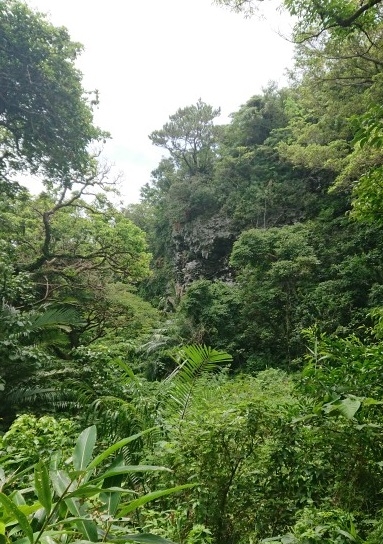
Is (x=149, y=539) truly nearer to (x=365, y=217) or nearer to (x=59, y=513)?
(x=59, y=513)

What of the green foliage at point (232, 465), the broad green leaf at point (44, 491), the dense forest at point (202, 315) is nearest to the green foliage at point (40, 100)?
the dense forest at point (202, 315)

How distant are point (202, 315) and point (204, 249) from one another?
5321 mm

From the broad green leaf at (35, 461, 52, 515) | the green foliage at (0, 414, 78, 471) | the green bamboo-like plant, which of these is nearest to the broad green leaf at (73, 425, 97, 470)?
→ the green bamboo-like plant

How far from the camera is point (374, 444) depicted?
5.44 ft

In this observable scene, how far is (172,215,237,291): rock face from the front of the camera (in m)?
15.9

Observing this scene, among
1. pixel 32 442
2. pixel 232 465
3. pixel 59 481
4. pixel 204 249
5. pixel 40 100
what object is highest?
pixel 40 100

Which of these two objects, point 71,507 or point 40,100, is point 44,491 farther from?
point 40,100

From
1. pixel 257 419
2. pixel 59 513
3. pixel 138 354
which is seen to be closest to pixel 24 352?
pixel 257 419

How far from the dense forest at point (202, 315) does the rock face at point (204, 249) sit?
0.09 meters

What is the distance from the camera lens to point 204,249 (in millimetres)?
16469

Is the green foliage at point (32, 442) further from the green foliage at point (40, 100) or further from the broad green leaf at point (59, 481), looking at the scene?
the green foliage at point (40, 100)

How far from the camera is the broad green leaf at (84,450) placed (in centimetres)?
106

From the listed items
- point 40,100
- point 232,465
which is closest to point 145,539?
point 232,465

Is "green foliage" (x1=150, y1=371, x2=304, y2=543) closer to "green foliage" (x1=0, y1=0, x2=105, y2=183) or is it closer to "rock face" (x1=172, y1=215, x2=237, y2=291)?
"green foliage" (x1=0, y1=0, x2=105, y2=183)
